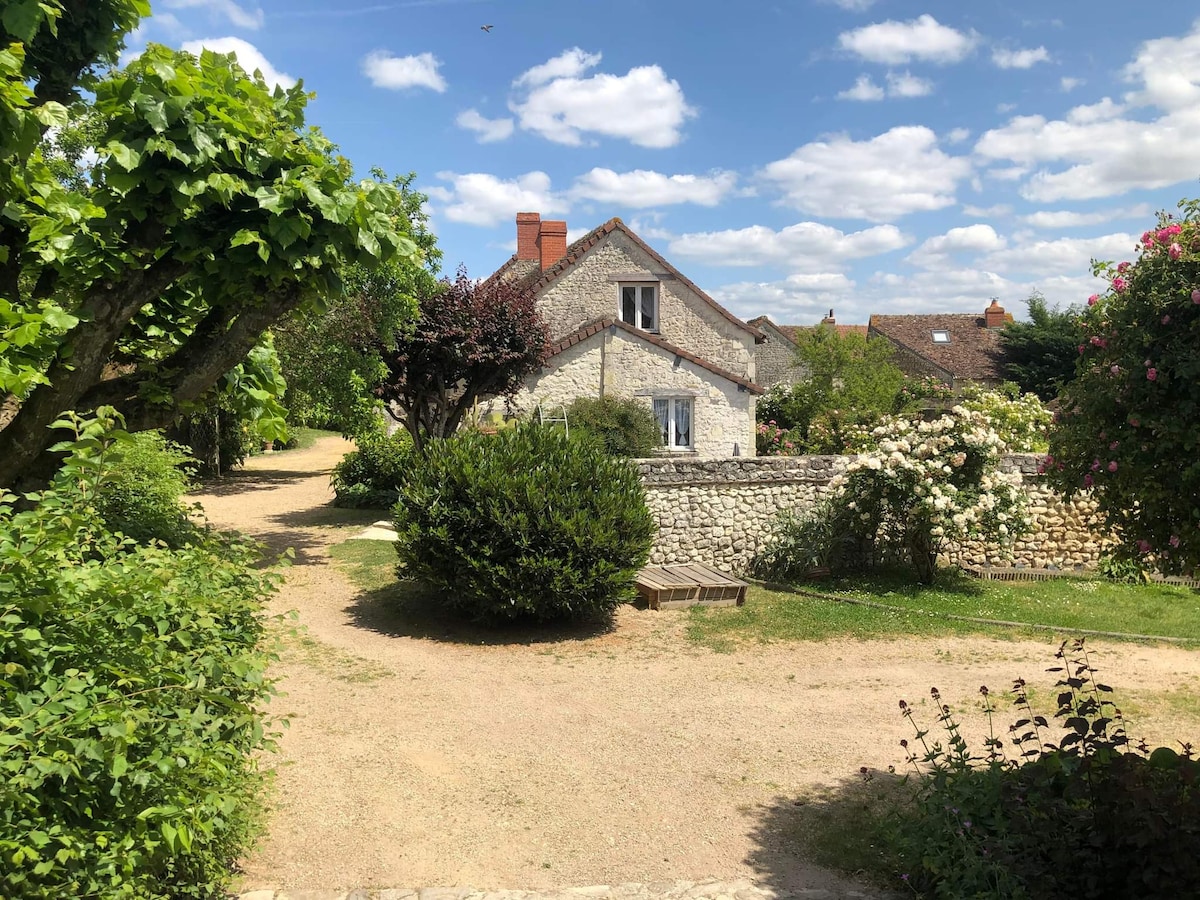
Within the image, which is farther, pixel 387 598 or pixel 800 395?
pixel 800 395

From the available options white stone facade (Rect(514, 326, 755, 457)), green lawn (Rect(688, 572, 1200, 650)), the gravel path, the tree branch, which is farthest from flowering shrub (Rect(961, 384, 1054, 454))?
the tree branch

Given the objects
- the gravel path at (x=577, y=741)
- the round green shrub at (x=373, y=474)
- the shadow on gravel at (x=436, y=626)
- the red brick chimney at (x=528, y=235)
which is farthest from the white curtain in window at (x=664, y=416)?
the shadow on gravel at (x=436, y=626)

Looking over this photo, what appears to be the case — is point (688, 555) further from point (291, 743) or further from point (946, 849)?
point (946, 849)

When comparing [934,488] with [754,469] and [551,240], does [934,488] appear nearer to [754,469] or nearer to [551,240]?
[754,469]

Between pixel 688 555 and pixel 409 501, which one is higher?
pixel 409 501

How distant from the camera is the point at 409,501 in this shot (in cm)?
997

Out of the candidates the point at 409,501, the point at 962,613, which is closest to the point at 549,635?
the point at 409,501

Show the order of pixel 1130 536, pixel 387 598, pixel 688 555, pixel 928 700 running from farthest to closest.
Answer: pixel 688 555
pixel 387 598
pixel 928 700
pixel 1130 536

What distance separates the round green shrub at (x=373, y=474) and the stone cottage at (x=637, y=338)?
4337 millimetres

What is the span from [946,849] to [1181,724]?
14.6ft

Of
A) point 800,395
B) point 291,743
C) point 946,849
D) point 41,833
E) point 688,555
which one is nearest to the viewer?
point 41,833

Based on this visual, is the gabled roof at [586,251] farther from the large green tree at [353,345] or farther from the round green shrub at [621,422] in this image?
the large green tree at [353,345]

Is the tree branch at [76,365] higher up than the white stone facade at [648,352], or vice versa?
the white stone facade at [648,352]

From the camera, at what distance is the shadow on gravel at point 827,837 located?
470 centimetres
